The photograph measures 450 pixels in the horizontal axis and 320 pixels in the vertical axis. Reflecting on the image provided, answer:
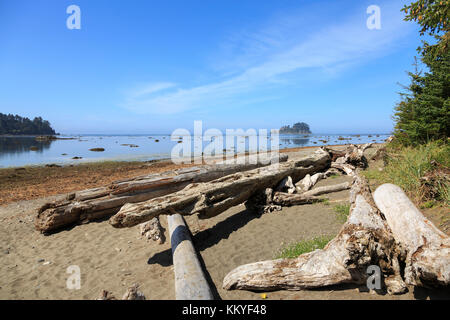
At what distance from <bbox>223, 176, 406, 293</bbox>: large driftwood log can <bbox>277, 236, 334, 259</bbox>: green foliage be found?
28.9 inches

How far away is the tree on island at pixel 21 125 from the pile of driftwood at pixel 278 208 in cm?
13763

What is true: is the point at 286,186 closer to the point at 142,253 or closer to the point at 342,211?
the point at 342,211

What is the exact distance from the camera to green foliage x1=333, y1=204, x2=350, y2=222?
5572 mm

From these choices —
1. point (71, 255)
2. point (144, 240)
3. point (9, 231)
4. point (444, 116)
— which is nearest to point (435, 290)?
point (144, 240)

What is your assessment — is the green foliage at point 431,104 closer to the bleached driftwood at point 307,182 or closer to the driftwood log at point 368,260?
the bleached driftwood at point 307,182

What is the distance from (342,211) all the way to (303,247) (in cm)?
220

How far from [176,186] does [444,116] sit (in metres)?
10.9

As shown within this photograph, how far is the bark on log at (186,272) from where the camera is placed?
11.1 feet

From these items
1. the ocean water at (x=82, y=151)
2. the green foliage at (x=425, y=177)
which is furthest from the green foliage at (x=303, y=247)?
the ocean water at (x=82, y=151)

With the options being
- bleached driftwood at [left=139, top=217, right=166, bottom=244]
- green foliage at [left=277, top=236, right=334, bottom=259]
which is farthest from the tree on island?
green foliage at [left=277, top=236, right=334, bottom=259]

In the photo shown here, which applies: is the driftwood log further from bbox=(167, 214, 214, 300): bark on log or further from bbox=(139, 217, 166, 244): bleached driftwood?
bbox=(139, 217, 166, 244): bleached driftwood

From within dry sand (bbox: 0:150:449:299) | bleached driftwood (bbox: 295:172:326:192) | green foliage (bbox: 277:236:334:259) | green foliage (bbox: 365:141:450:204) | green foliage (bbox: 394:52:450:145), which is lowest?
dry sand (bbox: 0:150:449:299)
